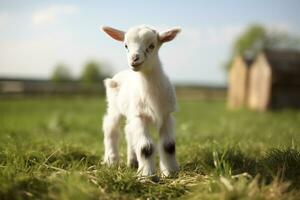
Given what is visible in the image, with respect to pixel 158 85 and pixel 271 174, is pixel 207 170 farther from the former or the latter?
pixel 158 85

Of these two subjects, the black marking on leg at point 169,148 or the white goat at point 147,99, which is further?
the black marking on leg at point 169,148

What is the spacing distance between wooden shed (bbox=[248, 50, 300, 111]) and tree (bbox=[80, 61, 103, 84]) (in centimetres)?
5598

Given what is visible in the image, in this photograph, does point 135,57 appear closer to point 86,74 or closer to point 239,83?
point 239,83

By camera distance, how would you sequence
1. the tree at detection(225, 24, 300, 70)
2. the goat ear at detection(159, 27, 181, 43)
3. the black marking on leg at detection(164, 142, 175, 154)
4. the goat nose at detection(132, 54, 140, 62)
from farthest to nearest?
the tree at detection(225, 24, 300, 70) → the black marking on leg at detection(164, 142, 175, 154) → the goat ear at detection(159, 27, 181, 43) → the goat nose at detection(132, 54, 140, 62)

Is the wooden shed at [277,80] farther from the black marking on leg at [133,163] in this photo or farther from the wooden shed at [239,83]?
the black marking on leg at [133,163]

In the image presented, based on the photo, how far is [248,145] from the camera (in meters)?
6.77

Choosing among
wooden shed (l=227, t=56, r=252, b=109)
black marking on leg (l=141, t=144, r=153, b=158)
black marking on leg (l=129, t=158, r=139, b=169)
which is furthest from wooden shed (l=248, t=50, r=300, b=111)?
black marking on leg (l=141, t=144, r=153, b=158)

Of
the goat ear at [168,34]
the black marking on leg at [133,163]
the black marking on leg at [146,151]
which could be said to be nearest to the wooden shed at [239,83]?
the black marking on leg at [133,163]

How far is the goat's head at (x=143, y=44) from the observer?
15.1 feet

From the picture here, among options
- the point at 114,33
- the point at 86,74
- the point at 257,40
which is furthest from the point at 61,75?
the point at 114,33

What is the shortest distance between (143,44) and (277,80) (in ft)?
45.6

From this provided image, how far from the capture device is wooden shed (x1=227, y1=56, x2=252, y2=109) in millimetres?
21031

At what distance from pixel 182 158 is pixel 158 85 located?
1.59 metres

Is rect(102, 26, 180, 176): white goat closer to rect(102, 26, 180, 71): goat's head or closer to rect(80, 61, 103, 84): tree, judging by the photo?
rect(102, 26, 180, 71): goat's head
